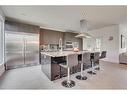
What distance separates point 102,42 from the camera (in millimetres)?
6516

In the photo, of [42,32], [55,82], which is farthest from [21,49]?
[55,82]

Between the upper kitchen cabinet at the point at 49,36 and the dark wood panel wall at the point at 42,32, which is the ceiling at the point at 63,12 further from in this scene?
the upper kitchen cabinet at the point at 49,36

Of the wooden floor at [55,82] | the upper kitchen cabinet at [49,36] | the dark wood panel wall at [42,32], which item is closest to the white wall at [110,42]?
the dark wood panel wall at [42,32]

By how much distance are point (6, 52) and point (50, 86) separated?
3145 mm

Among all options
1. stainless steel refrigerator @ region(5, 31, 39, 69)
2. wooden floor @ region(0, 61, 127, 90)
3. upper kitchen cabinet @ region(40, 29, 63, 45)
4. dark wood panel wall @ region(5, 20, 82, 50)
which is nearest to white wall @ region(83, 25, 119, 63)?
dark wood panel wall @ region(5, 20, 82, 50)

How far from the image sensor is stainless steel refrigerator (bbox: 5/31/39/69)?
4.12 m

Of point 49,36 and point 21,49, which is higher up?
point 49,36

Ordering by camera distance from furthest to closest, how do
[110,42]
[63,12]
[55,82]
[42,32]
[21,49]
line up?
1. [110,42]
2. [42,32]
3. [21,49]
4. [63,12]
5. [55,82]

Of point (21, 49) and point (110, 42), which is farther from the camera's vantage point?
point (110, 42)

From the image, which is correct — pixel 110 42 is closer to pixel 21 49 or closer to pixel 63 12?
pixel 63 12

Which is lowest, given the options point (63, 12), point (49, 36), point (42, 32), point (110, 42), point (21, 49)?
point (21, 49)

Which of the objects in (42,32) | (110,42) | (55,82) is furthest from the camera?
(110,42)

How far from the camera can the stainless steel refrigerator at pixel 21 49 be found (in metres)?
4.12

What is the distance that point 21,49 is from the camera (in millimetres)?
4477
